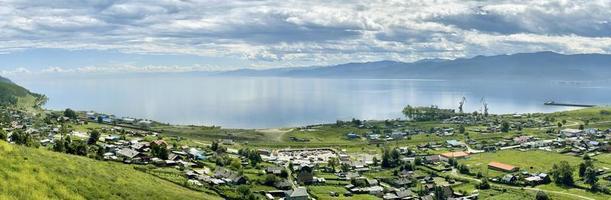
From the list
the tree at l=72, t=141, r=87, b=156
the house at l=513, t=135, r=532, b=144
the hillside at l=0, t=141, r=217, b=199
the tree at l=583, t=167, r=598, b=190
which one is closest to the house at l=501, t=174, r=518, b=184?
the tree at l=583, t=167, r=598, b=190

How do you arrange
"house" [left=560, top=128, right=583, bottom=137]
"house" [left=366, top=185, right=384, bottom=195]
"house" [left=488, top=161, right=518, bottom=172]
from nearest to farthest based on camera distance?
"house" [left=366, top=185, right=384, bottom=195] → "house" [left=488, top=161, right=518, bottom=172] → "house" [left=560, top=128, right=583, bottom=137]

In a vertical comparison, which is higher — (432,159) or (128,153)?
(128,153)

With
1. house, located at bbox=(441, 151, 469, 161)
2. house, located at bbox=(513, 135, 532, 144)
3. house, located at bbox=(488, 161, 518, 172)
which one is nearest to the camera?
house, located at bbox=(488, 161, 518, 172)

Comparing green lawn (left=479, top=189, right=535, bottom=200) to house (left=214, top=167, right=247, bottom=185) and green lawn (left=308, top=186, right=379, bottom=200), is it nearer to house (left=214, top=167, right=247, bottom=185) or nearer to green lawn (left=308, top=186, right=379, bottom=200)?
green lawn (left=308, top=186, right=379, bottom=200)

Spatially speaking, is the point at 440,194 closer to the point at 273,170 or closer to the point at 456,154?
the point at 273,170

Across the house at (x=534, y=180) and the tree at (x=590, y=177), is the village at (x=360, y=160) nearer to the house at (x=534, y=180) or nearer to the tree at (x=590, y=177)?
the house at (x=534, y=180)

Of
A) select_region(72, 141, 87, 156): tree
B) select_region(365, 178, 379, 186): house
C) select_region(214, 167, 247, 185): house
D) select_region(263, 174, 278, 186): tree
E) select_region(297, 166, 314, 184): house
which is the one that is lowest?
select_region(365, 178, 379, 186): house

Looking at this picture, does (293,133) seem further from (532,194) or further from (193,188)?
(193,188)

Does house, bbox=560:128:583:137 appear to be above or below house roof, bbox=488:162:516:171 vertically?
above

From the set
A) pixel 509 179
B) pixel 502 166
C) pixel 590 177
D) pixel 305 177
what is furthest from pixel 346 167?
pixel 590 177

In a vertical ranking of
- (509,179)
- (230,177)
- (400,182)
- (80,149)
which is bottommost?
(400,182)
